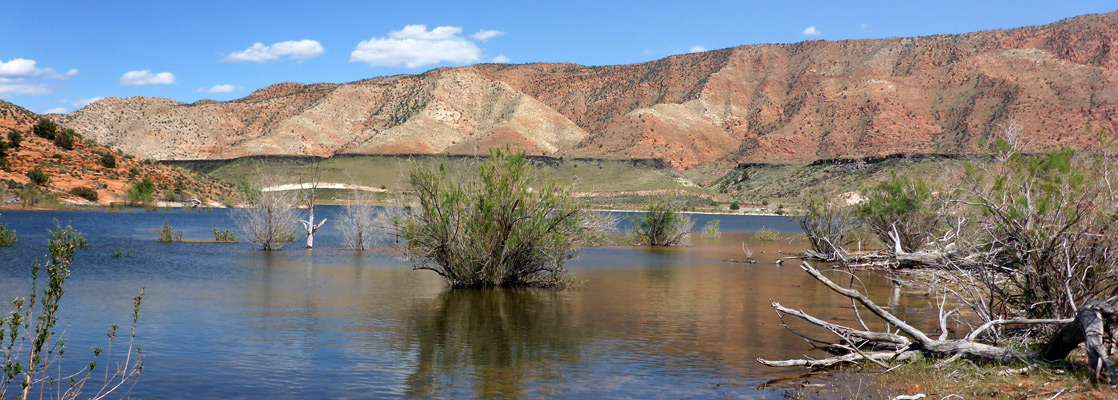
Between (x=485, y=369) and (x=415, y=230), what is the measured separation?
9.38 m

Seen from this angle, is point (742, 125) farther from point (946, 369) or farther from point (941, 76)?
point (946, 369)

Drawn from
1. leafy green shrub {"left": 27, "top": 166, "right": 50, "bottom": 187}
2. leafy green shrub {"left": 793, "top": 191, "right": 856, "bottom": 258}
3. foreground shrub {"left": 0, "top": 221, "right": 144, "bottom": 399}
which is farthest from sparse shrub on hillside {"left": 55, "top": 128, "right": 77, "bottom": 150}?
leafy green shrub {"left": 793, "top": 191, "right": 856, "bottom": 258}

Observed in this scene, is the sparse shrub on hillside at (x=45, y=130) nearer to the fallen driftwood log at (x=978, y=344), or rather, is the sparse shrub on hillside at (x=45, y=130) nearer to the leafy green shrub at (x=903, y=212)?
the leafy green shrub at (x=903, y=212)

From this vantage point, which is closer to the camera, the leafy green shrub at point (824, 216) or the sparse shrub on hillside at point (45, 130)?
the leafy green shrub at point (824, 216)

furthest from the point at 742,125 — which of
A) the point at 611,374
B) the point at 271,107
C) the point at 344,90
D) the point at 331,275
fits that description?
the point at 611,374

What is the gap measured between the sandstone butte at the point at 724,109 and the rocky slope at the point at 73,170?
43.8 metres

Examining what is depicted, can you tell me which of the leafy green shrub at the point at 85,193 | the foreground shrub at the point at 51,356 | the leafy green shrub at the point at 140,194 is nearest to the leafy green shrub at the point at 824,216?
the foreground shrub at the point at 51,356

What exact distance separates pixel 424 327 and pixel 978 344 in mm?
9425

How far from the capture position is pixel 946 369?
1013cm

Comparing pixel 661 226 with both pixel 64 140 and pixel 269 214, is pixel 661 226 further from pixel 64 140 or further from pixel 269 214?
pixel 64 140

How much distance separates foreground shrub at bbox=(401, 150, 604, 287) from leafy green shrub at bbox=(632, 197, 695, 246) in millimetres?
20797

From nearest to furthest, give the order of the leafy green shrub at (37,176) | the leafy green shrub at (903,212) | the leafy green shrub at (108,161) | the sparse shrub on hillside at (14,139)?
the leafy green shrub at (903,212) < the leafy green shrub at (37,176) < the sparse shrub on hillside at (14,139) < the leafy green shrub at (108,161)

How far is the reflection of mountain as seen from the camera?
11078 millimetres

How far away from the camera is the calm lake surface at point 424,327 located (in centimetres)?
1091
